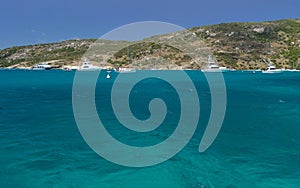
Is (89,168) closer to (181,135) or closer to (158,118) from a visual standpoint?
(181,135)

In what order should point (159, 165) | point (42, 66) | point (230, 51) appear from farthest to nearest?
point (42, 66), point (230, 51), point (159, 165)

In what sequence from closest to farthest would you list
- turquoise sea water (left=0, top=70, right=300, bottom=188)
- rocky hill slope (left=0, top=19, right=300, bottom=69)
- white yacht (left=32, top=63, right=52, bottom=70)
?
turquoise sea water (left=0, top=70, right=300, bottom=188), rocky hill slope (left=0, top=19, right=300, bottom=69), white yacht (left=32, top=63, right=52, bottom=70)

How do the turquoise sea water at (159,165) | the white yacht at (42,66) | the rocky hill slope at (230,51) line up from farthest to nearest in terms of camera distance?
the white yacht at (42,66) < the rocky hill slope at (230,51) < the turquoise sea water at (159,165)

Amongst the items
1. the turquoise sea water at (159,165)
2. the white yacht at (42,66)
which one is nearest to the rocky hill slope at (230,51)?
the white yacht at (42,66)

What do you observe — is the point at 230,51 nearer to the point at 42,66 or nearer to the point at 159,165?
the point at 42,66

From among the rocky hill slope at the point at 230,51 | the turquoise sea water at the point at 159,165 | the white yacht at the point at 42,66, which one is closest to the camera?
the turquoise sea water at the point at 159,165

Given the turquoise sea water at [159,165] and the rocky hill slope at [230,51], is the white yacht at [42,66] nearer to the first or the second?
the rocky hill slope at [230,51]

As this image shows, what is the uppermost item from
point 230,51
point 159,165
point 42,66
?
point 230,51

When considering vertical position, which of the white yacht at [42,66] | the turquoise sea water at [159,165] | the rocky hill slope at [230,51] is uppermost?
the rocky hill slope at [230,51]

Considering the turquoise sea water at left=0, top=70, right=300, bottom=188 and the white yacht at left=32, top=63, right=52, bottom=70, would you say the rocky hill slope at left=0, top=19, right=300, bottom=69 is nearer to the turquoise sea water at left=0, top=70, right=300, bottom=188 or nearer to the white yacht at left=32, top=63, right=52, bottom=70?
the white yacht at left=32, top=63, right=52, bottom=70

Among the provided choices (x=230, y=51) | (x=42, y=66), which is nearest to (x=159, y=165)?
(x=230, y=51)

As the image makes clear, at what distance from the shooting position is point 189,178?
14078 millimetres

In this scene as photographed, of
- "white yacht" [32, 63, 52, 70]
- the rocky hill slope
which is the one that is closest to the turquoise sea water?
the rocky hill slope

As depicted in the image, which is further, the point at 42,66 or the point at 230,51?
the point at 42,66
